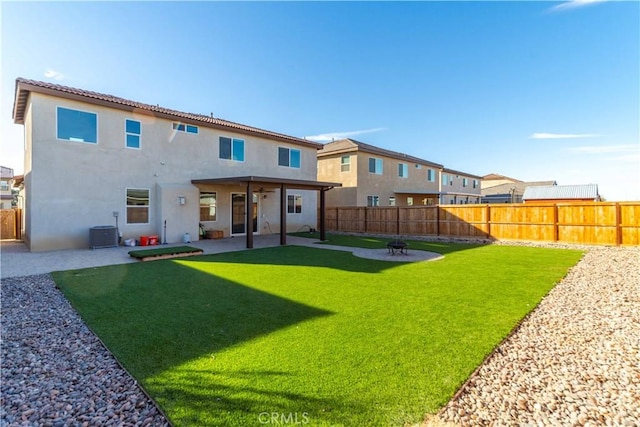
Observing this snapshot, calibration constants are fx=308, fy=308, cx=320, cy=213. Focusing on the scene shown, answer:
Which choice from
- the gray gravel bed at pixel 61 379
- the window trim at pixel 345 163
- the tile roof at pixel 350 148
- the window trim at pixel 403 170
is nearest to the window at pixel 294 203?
the window trim at pixel 345 163

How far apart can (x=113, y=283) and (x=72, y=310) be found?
1.78 m

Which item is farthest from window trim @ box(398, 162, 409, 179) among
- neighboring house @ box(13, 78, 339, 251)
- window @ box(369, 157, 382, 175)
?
neighboring house @ box(13, 78, 339, 251)

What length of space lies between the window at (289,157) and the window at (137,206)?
25.5ft

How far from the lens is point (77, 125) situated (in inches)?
462

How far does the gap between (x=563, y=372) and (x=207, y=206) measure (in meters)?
15.0

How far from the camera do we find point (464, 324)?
4578mm

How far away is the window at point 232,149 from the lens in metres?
16.2

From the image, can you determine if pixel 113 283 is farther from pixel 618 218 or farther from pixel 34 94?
pixel 618 218

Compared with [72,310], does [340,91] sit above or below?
above

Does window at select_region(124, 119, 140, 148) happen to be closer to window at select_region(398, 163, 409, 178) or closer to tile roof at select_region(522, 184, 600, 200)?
window at select_region(398, 163, 409, 178)

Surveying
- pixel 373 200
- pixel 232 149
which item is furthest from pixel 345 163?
pixel 232 149

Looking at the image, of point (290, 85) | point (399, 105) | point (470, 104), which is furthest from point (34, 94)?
point (470, 104)

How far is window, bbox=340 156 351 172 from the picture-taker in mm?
23623

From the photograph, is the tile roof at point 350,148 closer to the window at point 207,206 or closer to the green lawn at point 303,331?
the window at point 207,206
